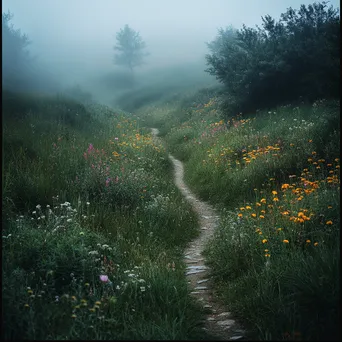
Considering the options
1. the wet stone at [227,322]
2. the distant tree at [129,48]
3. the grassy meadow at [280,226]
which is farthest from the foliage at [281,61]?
the distant tree at [129,48]

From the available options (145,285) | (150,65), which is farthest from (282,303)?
(150,65)

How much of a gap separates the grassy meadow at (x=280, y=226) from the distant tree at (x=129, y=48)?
4582 centimetres

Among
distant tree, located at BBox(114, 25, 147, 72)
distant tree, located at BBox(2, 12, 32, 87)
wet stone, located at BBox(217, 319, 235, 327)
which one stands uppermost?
distant tree, located at BBox(114, 25, 147, 72)

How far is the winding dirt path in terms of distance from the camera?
155 inches

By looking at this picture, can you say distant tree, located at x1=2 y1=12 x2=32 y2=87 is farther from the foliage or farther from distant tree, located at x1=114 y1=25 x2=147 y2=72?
distant tree, located at x1=114 y1=25 x2=147 y2=72

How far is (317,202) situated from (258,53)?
1071 centimetres

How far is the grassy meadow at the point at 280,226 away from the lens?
134 inches

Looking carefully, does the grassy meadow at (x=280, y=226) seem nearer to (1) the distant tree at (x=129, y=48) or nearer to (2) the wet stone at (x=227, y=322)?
(2) the wet stone at (x=227, y=322)

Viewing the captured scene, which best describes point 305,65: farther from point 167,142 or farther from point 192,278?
point 192,278

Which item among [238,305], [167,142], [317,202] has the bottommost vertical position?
[238,305]

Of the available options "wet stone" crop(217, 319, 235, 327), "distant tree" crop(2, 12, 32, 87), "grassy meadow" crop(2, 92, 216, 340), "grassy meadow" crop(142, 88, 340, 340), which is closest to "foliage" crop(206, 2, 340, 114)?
"grassy meadow" crop(142, 88, 340, 340)

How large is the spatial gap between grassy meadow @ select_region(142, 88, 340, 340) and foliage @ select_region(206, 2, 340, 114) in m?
1.50

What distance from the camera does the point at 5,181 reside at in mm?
6074

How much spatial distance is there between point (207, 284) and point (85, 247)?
1992 mm
